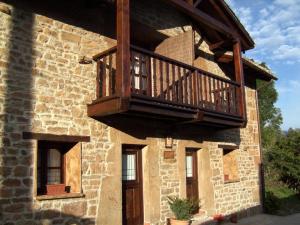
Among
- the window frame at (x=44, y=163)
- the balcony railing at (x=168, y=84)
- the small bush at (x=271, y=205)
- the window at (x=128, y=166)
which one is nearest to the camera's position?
the window frame at (x=44, y=163)

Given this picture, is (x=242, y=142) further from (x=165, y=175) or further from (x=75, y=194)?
(x=75, y=194)

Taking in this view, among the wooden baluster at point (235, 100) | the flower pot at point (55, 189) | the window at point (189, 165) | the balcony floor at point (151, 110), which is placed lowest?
the flower pot at point (55, 189)

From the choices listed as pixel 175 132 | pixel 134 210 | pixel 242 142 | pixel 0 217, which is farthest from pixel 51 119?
pixel 242 142

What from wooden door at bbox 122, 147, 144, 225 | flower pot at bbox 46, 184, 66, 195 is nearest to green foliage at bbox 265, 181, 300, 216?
wooden door at bbox 122, 147, 144, 225

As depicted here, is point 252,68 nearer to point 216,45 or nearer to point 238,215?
point 216,45

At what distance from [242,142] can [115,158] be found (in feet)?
19.3

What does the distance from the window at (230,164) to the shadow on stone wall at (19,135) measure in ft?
20.9

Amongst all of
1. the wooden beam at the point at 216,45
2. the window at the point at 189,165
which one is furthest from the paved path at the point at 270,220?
the wooden beam at the point at 216,45

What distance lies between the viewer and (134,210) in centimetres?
882

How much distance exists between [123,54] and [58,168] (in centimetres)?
256

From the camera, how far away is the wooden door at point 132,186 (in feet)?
28.6

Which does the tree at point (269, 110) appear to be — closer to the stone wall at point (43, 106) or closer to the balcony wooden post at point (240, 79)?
the balcony wooden post at point (240, 79)

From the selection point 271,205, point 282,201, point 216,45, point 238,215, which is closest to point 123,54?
point 216,45

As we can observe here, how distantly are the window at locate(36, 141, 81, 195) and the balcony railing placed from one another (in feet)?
4.24
